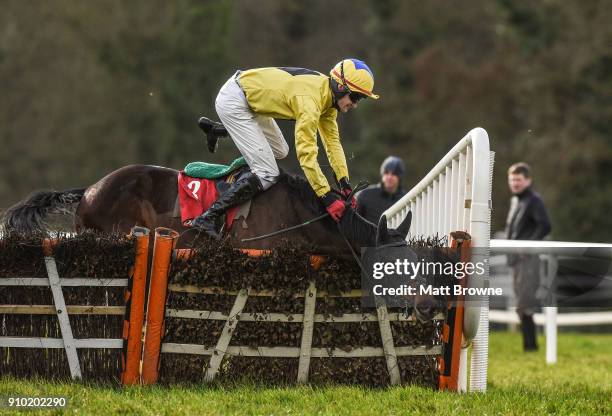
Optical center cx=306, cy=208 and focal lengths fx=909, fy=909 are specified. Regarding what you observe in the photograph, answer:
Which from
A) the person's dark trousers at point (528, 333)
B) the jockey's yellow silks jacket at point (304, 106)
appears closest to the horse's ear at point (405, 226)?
the jockey's yellow silks jacket at point (304, 106)

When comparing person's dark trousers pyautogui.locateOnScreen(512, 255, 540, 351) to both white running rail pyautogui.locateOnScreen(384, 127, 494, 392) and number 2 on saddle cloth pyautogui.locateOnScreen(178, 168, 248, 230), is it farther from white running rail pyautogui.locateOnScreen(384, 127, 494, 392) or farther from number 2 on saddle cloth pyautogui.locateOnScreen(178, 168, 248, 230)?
number 2 on saddle cloth pyautogui.locateOnScreen(178, 168, 248, 230)

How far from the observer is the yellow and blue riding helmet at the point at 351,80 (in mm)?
6059

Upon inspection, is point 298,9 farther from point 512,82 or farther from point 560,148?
point 560,148

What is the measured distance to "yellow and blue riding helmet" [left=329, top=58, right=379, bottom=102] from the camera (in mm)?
6059

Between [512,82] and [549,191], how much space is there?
19.1ft

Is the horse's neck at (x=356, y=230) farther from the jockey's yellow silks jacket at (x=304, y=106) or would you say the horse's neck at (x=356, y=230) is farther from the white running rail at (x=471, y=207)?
the white running rail at (x=471, y=207)

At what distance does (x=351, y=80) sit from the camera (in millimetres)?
6059

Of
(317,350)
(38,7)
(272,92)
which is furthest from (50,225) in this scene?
(38,7)

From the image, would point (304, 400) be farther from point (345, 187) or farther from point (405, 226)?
point (345, 187)

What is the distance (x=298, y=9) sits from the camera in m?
33.2

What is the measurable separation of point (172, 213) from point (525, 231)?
4862 mm

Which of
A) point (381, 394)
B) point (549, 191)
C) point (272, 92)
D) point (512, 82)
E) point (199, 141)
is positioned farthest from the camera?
point (199, 141)

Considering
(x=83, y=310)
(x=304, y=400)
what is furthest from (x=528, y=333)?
(x=83, y=310)

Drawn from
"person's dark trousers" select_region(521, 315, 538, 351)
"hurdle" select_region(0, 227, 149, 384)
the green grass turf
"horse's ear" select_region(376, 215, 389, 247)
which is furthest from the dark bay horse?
"person's dark trousers" select_region(521, 315, 538, 351)
